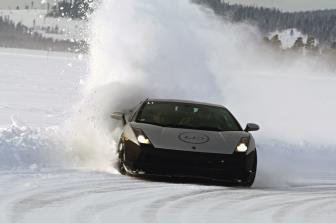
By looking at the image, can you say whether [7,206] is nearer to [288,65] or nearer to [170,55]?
[170,55]

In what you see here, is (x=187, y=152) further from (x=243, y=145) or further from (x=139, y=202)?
(x=139, y=202)

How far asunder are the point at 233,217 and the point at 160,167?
7.95ft

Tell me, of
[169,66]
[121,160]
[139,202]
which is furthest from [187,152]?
[169,66]

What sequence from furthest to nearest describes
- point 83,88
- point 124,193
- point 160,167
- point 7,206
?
point 83,88 → point 160,167 → point 124,193 → point 7,206

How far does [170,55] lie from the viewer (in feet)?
58.1

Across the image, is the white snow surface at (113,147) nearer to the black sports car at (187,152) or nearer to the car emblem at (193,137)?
the black sports car at (187,152)

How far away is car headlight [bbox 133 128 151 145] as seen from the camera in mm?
8445

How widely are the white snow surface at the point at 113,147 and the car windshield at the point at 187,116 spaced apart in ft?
3.07

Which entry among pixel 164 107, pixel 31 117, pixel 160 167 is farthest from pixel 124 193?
pixel 31 117

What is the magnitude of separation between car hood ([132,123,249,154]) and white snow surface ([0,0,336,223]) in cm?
52

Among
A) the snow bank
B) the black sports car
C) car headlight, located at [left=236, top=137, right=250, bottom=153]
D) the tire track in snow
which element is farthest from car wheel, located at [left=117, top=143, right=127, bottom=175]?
the snow bank

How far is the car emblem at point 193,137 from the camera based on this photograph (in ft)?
27.9

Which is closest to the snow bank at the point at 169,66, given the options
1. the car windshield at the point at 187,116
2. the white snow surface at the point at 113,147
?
the white snow surface at the point at 113,147

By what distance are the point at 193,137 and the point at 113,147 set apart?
6.70ft
